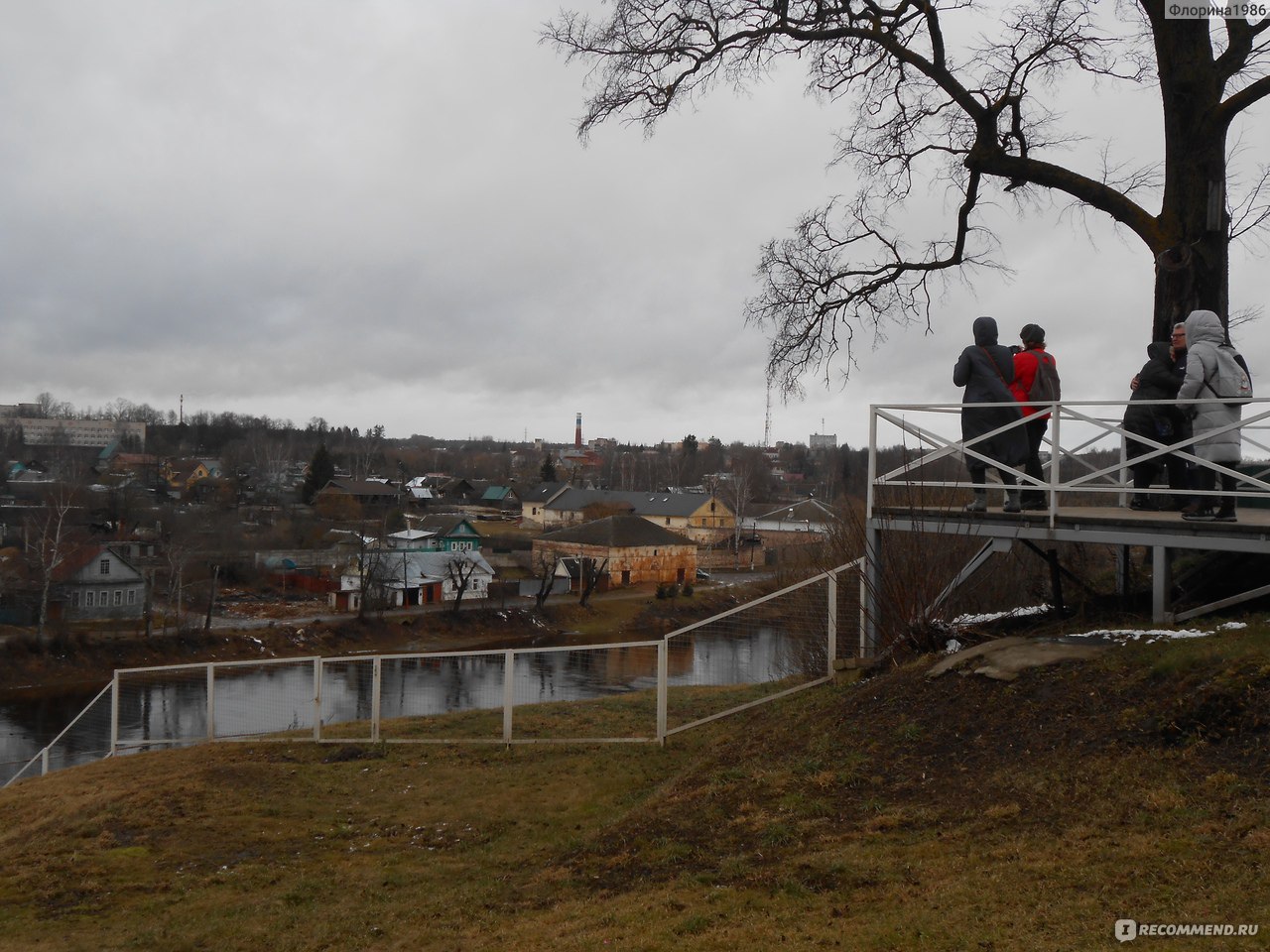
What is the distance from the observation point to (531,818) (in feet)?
28.9

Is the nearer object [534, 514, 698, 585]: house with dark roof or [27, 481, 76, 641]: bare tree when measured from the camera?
[27, 481, 76, 641]: bare tree

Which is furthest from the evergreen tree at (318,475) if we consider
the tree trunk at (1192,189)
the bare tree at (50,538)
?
the tree trunk at (1192,189)

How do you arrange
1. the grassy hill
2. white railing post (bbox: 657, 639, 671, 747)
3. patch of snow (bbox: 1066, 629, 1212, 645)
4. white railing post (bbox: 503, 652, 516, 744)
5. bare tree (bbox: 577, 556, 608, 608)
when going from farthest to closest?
bare tree (bbox: 577, 556, 608, 608), white railing post (bbox: 503, 652, 516, 744), white railing post (bbox: 657, 639, 671, 747), patch of snow (bbox: 1066, 629, 1212, 645), the grassy hill

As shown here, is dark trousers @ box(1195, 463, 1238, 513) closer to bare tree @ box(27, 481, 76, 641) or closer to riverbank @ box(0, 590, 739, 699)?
riverbank @ box(0, 590, 739, 699)

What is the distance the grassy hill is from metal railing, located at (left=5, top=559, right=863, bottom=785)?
1.22 meters

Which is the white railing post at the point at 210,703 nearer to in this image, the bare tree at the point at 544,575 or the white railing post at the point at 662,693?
the white railing post at the point at 662,693

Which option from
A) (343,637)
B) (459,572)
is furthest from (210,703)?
(459,572)

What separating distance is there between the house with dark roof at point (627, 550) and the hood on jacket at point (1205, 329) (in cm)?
5329

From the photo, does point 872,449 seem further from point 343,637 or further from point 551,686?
point 343,637

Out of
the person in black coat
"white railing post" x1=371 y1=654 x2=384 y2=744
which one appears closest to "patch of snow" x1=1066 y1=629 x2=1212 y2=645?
the person in black coat

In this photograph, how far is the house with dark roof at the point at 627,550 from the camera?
205 ft

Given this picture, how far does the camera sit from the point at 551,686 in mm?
14773

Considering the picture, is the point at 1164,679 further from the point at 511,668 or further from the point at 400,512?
the point at 400,512

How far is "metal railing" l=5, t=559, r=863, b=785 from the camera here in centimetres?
1149
